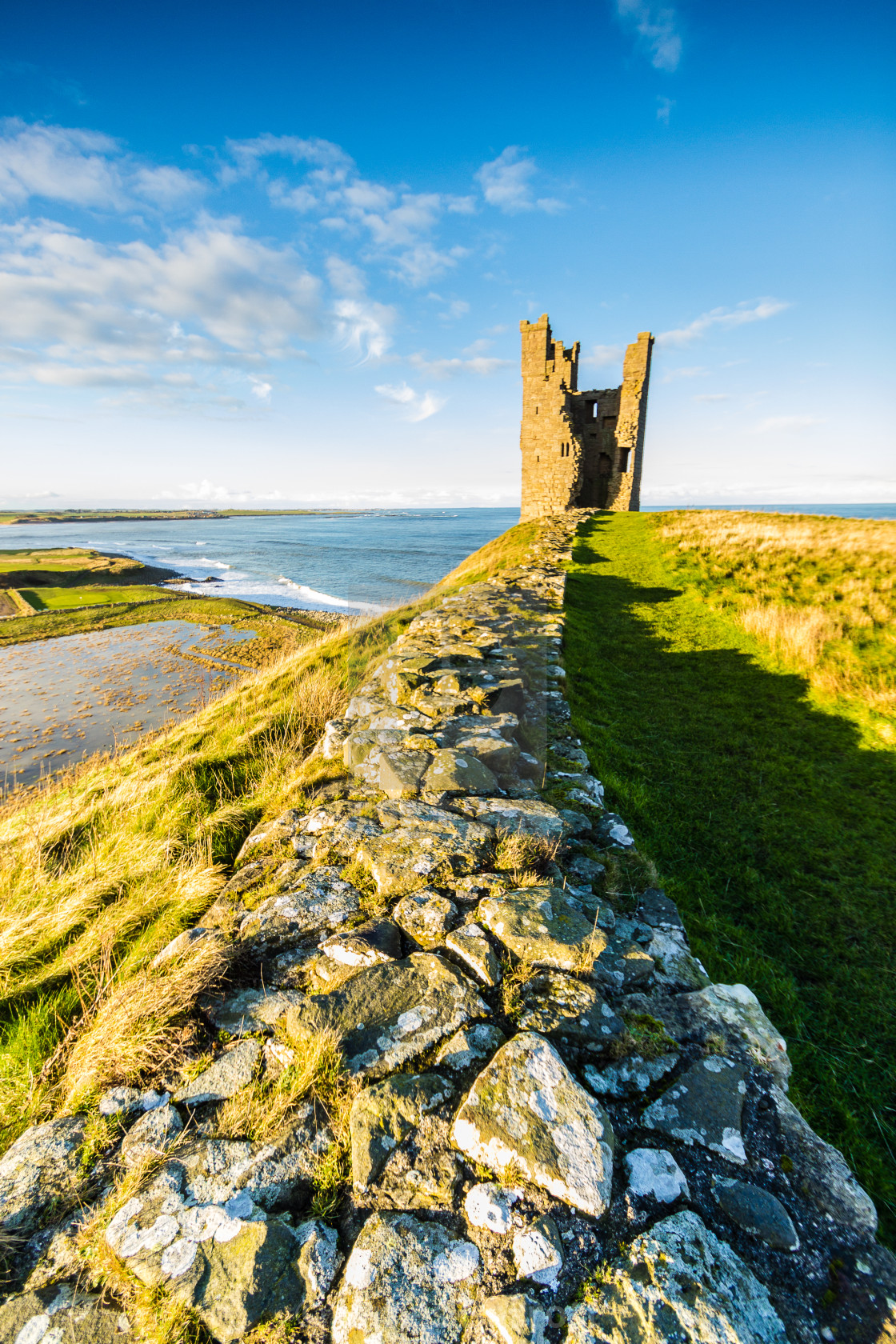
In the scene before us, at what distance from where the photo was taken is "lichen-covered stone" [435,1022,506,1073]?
1986mm

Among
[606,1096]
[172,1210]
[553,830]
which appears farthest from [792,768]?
[172,1210]

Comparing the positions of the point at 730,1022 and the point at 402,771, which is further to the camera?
the point at 402,771

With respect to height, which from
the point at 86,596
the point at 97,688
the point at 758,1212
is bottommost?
the point at 97,688

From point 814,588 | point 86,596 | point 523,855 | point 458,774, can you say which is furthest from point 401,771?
point 86,596

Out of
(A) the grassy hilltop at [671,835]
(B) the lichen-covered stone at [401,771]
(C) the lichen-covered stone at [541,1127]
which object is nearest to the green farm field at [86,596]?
(A) the grassy hilltop at [671,835]

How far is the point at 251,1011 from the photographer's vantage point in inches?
89.8

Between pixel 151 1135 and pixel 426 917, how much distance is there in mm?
1307

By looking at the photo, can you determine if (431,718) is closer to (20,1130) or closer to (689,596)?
(20,1130)

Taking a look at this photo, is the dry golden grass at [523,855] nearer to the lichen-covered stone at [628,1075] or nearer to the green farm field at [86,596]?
the lichen-covered stone at [628,1075]

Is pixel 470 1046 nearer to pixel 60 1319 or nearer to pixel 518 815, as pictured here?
pixel 60 1319

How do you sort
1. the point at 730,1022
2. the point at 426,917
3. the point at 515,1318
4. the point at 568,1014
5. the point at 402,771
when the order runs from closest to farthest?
1. the point at 515,1318
2. the point at 568,1014
3. the point at 730,1022
4. the point at 426,917
5. the point at 402,771

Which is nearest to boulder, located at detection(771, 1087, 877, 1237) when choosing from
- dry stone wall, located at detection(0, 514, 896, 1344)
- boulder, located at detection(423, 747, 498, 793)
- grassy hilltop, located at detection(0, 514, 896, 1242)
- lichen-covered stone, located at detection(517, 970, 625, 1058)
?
dry stone wall, located at detection(0, 514, 896, 1344)

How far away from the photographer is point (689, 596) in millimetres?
12945

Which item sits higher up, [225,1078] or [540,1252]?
[540,1252]
